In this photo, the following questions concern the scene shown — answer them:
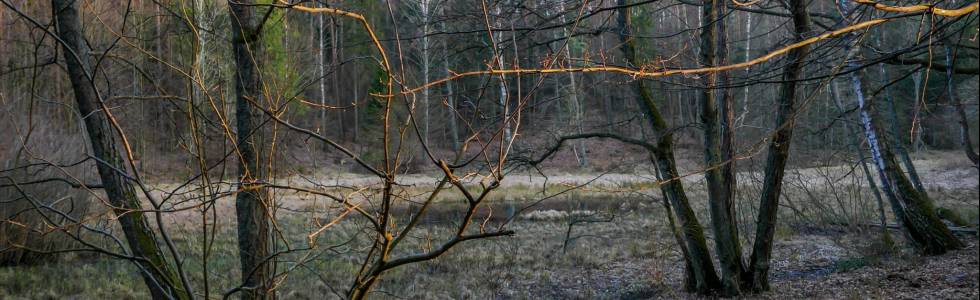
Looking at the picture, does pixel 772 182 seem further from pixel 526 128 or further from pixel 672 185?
pixel 526 128

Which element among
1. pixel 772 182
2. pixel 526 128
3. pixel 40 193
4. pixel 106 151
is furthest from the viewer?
pixel 40 193

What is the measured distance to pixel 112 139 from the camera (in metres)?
5.41

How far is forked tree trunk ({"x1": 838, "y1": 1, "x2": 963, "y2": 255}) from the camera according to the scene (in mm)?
9188

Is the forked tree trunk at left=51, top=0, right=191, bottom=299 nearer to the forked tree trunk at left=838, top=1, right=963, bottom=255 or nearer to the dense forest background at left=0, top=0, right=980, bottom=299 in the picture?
the dense forest background at left=0, top=0, right=980, bottom=299

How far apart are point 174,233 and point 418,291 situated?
7152 mm

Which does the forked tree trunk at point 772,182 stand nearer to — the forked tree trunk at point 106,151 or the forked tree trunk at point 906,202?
the forked tree trunk at point 906,202

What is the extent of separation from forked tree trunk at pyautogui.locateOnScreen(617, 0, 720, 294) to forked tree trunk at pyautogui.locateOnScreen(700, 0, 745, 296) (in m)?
0.19

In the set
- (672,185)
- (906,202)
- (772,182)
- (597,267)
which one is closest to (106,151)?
(672,185)

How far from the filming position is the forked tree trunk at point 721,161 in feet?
25.9

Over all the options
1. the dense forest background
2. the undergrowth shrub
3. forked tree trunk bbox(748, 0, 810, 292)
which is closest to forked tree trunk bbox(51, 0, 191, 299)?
the dense forest background

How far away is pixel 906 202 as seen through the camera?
9.45 meters

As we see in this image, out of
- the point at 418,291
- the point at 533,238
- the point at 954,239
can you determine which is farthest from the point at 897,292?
the point at 533,238

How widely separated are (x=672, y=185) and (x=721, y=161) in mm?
709

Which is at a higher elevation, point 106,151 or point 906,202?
point 106,151
